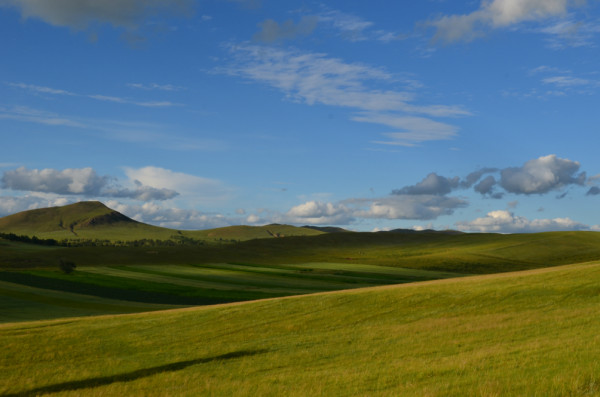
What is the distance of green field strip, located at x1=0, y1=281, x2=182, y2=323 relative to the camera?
161 ft

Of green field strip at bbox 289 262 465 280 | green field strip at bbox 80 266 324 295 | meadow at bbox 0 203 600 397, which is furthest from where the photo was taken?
green field strip at bbox 289 262 465 280

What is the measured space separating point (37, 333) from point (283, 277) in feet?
181

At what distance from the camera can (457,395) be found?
12.1 meters

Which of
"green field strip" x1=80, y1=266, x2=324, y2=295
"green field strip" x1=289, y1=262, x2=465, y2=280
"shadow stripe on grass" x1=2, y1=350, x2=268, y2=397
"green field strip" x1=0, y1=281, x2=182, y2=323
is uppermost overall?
"shadow stripe on grass" x1=2, y1=350, x2=268, y2=397

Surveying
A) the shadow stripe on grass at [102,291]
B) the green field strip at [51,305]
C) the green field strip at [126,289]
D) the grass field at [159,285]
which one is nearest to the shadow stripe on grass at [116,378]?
the green field strip at [51,305]

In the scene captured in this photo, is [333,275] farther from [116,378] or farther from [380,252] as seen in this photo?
[116,378]

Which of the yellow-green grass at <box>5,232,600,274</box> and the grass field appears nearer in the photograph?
the grass field

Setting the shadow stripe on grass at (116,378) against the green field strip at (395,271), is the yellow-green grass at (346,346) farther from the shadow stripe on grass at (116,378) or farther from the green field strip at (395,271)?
the green field strip at (395,271)

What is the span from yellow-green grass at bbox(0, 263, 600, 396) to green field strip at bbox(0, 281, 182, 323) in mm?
14253

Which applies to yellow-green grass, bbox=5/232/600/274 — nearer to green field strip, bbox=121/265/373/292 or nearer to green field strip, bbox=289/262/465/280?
green field strip, bbox=289/262/465/280

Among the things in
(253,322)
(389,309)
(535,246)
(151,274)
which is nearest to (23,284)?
(151,274)

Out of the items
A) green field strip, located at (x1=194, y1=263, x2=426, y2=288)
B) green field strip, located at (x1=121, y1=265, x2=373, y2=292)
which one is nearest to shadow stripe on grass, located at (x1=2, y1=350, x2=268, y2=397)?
green field strip, located at (x1=121, y1=265, x2=373, y2=292)

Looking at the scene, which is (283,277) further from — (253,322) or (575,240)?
(575,240)

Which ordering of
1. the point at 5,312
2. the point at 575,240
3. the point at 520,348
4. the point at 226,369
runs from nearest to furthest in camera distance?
the point at 520,348 → the point at 226,369 → the point at 5,312 → the point at 575,240
